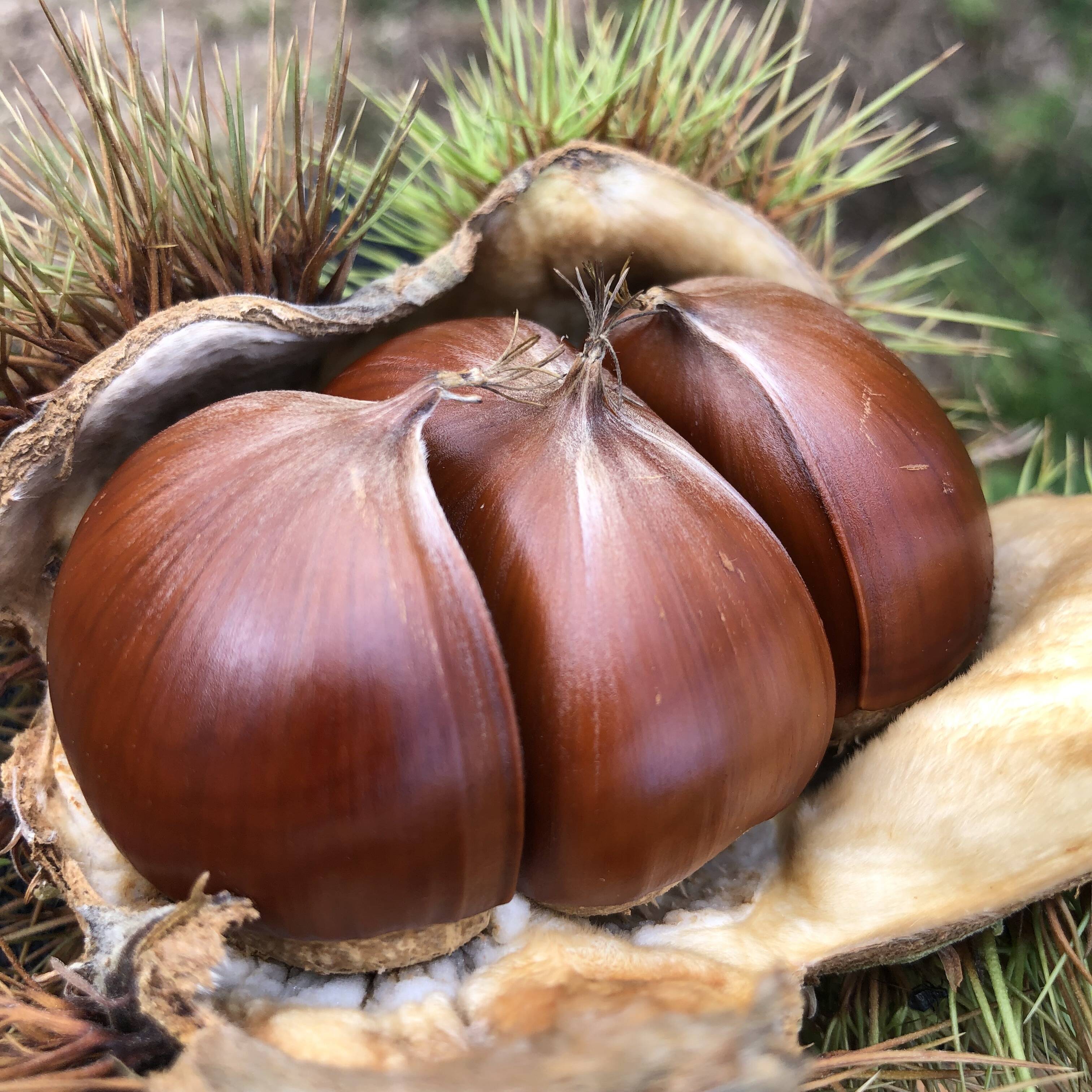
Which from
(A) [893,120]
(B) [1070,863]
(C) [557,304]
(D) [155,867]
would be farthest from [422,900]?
(A) [893,120]

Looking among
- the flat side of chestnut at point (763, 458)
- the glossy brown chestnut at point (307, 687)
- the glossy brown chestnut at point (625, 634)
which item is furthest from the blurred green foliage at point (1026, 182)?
the glossy brown chestnut at point (307, 687)

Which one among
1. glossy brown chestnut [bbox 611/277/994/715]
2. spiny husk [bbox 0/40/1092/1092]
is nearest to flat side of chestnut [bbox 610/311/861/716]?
glossy brown chestnut [bbox 611/277/994/715]

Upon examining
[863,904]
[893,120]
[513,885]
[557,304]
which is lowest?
[863,904]

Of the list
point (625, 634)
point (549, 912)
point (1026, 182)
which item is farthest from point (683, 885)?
point (1026, 182)

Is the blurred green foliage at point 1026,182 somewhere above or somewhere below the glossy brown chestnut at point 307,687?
above

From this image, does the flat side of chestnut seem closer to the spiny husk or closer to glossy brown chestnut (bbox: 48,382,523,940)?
the spiny husk

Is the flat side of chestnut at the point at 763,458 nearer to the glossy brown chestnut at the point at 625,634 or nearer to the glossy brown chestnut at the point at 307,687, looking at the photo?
the glossy brown chestnut at the point at 625,634

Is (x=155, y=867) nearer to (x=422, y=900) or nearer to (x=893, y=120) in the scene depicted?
(x=422, y=900)
